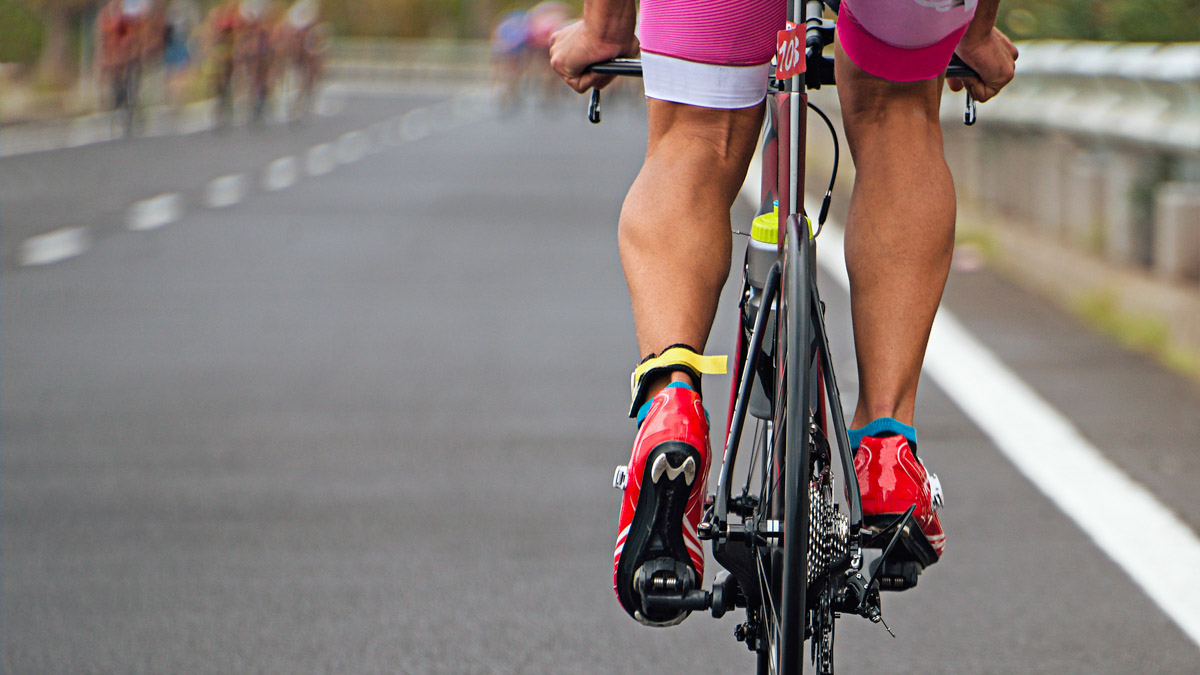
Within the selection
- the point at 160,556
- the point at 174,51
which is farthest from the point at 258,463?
the point at 174,51

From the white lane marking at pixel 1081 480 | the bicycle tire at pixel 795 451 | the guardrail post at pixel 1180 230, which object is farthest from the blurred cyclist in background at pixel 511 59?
the bicycle tire at pixel 795 451

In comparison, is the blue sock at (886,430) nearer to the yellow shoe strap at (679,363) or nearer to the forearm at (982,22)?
the yellow shoe strap at (679,363)

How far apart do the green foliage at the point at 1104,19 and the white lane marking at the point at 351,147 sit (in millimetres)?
10559

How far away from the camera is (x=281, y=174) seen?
65.2 feet

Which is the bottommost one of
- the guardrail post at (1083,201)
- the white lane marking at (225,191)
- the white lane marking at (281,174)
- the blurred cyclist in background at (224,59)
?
the blurred cyclist in background at (224,59)

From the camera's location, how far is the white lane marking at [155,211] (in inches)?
558

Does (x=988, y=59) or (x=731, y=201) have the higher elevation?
(x=988, y=59)

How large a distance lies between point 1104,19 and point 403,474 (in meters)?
6.54

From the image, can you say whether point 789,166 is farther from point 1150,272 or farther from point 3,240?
point 3,240

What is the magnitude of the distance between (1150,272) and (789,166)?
19.6ft

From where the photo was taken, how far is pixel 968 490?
540cm

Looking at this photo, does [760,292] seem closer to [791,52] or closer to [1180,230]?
[791,52]

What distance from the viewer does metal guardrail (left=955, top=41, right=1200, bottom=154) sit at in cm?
761

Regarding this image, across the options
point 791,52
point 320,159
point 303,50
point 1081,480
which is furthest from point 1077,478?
point 303,50
